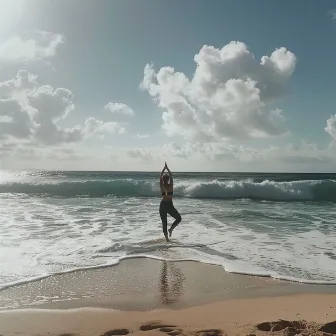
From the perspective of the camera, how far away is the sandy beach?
4199 mm

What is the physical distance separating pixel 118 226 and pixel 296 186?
24442 millimetres

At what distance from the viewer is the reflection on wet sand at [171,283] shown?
534 cm

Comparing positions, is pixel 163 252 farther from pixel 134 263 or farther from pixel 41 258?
pixel 41 258

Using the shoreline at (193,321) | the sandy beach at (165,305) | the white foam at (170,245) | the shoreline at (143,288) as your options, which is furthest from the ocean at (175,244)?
the shoreline at (193,321)

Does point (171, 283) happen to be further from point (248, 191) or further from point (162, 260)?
point (248, 191)

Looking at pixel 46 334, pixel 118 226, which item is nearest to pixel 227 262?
pixel 46 334

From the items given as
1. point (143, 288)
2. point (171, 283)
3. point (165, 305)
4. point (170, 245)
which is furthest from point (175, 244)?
point (165, 305)

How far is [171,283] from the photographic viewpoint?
6078 mm

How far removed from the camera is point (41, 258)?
7637mm

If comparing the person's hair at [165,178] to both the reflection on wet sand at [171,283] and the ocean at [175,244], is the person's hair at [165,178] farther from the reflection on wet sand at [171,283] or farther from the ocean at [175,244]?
the reflection on wet sand at [171,283]

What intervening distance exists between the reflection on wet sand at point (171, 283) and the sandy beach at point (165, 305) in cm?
2

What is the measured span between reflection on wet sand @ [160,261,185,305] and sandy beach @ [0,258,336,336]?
0.02 m

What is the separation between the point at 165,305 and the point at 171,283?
3.40ft

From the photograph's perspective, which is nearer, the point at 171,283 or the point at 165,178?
the point at 171,283
